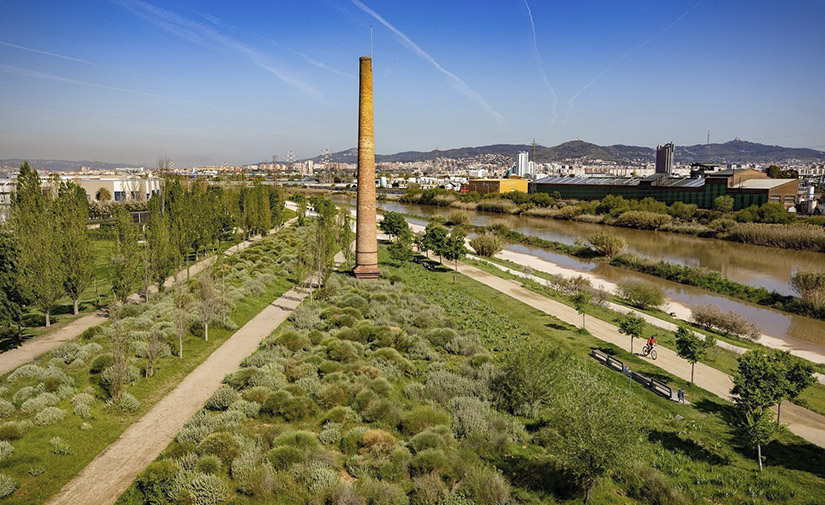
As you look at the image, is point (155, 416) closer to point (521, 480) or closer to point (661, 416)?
point (521, 480)

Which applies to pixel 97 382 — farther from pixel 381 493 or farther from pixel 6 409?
pixel 381 493

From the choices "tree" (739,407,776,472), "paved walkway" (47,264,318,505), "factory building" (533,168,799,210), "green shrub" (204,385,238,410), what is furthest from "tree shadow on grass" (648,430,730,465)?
"factory building" (533,168,799,210)

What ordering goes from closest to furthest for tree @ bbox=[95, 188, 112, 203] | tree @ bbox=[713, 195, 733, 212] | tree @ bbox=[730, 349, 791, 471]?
1. tree @ bbox=[730, 349, 791, 471]
2. tree @ bbox=[95, 188, 112, 203]
3. tree @ bbox=[713, 195, 733, 212]

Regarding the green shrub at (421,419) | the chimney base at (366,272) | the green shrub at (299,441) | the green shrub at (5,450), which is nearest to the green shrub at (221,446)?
the green shrub at (299,441)

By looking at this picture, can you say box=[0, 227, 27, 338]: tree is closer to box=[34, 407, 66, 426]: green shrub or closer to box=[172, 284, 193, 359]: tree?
box=[172, 284, 193, 359]: tree

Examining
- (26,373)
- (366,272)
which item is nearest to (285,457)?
(26,373)

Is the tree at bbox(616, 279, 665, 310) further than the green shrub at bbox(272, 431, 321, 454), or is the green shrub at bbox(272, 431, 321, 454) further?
the tree at bbox(616, 279, 665, 310)
